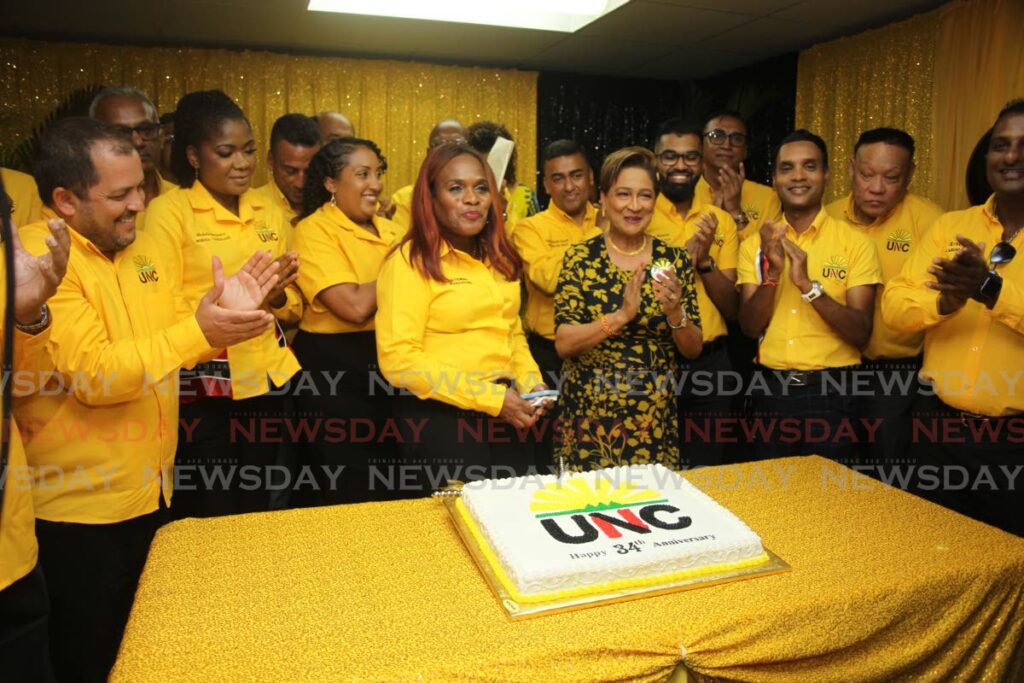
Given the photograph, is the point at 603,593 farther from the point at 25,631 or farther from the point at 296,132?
the point at 296,132

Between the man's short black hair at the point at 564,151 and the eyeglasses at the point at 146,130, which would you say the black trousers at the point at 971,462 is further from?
the eyeglasses at the point at 146,130

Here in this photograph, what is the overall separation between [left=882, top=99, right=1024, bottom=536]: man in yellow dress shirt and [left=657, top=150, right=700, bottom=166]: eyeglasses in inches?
46.1

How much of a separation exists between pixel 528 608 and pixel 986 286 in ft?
5.82

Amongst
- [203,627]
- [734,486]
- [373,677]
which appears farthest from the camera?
[734,486]

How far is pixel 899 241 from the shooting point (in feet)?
9.68

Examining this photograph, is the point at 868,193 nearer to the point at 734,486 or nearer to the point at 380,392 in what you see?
the point at 734,486

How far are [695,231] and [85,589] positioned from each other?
262cm

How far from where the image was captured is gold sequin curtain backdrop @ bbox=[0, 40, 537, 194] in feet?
Result: 17.6

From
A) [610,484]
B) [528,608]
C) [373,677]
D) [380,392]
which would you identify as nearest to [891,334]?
[610,484]

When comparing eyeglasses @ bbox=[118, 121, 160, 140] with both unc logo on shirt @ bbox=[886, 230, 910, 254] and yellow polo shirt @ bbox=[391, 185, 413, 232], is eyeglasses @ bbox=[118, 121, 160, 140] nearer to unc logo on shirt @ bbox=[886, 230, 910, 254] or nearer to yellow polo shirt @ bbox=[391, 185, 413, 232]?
yellow polo shirt @ bbox=[391, 185, 413, 232]

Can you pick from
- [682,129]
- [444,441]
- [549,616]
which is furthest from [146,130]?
[549,616]

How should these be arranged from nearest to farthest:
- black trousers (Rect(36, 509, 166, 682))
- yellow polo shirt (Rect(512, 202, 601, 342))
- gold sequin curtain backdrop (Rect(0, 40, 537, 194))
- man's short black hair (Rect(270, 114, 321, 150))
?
black trousers (Rect(36, 509, 166, 682)) → yellow polo shirt (Rect(512, 202, 601, 342)) → man's short black hair (Rect(270, 114, 321, 150)) → gold sequin curtain backdrop (Rect(0, 40, 537, 194))

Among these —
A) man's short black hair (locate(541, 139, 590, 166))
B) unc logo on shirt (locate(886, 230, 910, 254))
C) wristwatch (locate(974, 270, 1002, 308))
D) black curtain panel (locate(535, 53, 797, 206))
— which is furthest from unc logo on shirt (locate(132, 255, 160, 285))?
black curtain panel (locate(535, 53, 797, 206))

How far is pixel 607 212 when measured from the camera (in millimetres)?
2662
